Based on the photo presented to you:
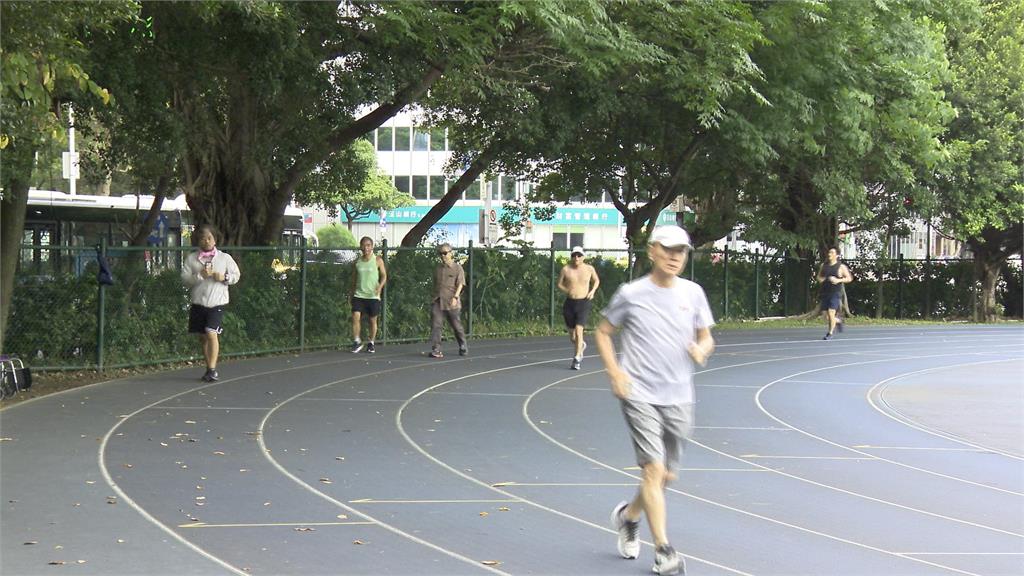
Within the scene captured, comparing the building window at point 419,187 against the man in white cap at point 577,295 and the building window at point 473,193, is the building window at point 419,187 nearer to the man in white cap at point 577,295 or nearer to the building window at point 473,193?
the building window at point 473,193

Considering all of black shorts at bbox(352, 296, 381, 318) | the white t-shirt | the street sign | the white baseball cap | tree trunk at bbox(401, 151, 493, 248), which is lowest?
black shorts at bbox(352, 296, 381, 318)

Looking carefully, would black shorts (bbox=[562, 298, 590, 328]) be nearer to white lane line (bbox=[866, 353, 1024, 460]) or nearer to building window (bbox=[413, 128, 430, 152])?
white lane line (bbox=[866, 353, 1024, 460])

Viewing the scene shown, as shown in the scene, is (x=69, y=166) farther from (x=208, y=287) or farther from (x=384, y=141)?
(x=384, y=141)

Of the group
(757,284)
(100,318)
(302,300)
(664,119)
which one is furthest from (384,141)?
(100,318)

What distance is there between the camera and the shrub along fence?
15.7 meters

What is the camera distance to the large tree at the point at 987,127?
32.1 metres

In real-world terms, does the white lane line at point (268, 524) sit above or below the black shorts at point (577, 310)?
below

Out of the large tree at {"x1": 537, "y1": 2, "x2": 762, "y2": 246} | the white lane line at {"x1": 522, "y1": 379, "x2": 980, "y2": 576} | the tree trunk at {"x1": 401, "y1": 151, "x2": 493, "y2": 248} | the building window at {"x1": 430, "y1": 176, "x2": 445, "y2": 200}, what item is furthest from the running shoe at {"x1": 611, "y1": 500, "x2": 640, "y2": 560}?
the building window at {"x1": 430, "y1": 176, "x2": 445, "y2": 200}

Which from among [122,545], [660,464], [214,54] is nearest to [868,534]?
[660,464]

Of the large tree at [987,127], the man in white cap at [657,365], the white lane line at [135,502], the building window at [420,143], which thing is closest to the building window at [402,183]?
the building window at [420,143]

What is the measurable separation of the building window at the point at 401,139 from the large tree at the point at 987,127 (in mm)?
42562

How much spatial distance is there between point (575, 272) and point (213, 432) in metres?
7.74

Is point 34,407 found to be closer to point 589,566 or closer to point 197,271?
point 197,271

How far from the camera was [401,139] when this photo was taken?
237ft
